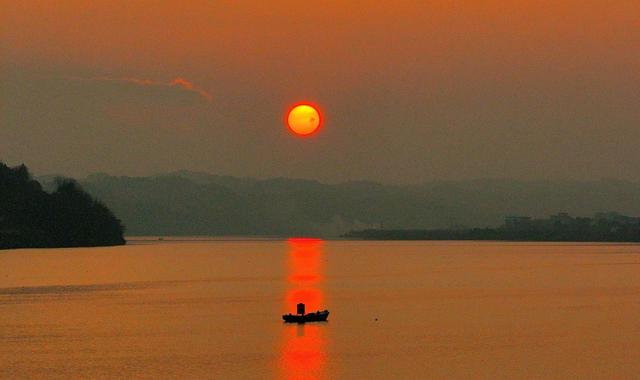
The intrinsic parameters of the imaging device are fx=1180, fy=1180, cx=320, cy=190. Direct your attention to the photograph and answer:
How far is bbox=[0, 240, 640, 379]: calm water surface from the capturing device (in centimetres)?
5616

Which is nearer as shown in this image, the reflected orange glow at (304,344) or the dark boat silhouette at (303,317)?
the reflected orange glow at (304,344)

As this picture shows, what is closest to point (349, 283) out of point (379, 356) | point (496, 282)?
point (496, 282)

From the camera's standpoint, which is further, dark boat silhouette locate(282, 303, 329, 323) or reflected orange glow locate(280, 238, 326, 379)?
dark boat silhouette locate(282, 303, 329, 323)

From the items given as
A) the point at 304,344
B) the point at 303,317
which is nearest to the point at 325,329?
the point at 303,317

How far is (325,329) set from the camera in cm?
7325

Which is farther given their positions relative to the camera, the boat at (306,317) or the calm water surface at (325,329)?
the boat at (306,317)

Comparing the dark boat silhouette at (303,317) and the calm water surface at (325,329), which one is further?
the dark boat silhouette at (303,317)

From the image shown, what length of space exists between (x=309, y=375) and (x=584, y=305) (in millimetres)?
40599

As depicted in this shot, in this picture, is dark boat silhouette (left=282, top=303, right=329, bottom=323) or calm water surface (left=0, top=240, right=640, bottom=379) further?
dark boat silhouette (left=282, top=303, right=329, bottom=323)

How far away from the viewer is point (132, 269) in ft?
540

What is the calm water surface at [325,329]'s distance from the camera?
56.2 metres

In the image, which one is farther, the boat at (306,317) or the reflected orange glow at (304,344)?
the boat at (306,317)

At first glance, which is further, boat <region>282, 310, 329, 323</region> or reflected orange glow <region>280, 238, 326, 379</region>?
boat <region>282, 310, 329, 323</region>

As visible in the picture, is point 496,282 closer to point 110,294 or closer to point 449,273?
point 449,273
